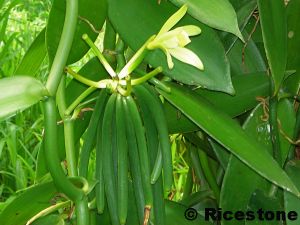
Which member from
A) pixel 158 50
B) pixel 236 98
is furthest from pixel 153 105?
pixel 236 98

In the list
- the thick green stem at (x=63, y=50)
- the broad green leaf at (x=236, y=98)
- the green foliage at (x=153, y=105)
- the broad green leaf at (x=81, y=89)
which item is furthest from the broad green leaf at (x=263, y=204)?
the thick green stem at (x=63, y=50)

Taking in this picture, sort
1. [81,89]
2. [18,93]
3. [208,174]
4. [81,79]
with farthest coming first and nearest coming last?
[208,174]
[81,89]
[81,79]
[18,93]

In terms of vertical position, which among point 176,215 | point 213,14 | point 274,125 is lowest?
point 176,215

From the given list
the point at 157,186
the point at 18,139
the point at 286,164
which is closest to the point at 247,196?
the point at 286,164

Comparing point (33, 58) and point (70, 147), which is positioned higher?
point (33, 58)

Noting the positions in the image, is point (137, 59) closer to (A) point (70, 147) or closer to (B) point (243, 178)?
(A) point (70, 147)

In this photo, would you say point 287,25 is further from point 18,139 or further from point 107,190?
point 18,139

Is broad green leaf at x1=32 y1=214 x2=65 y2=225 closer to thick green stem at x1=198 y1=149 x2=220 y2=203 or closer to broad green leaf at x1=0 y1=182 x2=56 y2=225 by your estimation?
broad green leaf at x1=0 y1=182 x2=56 y2=225

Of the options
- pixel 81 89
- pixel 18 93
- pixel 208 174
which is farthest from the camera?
pixel 208 174

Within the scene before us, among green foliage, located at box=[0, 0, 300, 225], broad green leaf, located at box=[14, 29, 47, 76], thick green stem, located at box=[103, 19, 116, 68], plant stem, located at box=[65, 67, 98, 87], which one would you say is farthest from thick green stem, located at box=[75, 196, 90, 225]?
broad green leaf, located at box=[14, 29, 47, 76]
